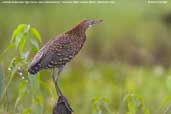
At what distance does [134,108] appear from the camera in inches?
94.4

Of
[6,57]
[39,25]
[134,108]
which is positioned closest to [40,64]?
[134,108]

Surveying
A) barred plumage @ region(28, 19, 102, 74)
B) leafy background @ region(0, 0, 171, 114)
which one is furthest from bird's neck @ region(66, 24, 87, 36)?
leafy background @ region(0, 0, 171, 114)

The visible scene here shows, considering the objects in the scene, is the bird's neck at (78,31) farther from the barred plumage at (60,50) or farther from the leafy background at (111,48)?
the leafy background at (111,48)

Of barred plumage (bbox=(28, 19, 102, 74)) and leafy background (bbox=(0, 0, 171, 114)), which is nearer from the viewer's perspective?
barred plumage (bbox=(28, 19, 102, 74))

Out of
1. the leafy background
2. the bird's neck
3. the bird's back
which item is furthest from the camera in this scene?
the leafy background

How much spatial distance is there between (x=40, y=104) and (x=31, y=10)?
2294mm

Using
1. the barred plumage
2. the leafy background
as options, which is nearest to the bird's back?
the barred plumage

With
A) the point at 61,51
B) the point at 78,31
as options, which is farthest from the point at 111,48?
the point at 61,51

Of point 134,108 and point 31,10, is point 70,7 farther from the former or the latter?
point 134,108

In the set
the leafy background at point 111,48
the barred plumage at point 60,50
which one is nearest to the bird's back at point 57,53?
the barred plumage at point 60,50

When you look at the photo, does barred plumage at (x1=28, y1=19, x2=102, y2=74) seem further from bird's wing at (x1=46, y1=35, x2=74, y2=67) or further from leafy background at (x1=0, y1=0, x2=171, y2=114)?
leafy background at (x1=0, y1=0, x2=171, y2=114)

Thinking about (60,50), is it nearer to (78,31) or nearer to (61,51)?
(61,51)

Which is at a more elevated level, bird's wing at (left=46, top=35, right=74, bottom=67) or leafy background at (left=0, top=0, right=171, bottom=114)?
bird's wing at (left=46, top=35, right=74, bottom=67)

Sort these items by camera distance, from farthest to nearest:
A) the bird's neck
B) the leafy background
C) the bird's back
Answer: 1. the leafy background
2. the bird's neck
3. the bird's back
